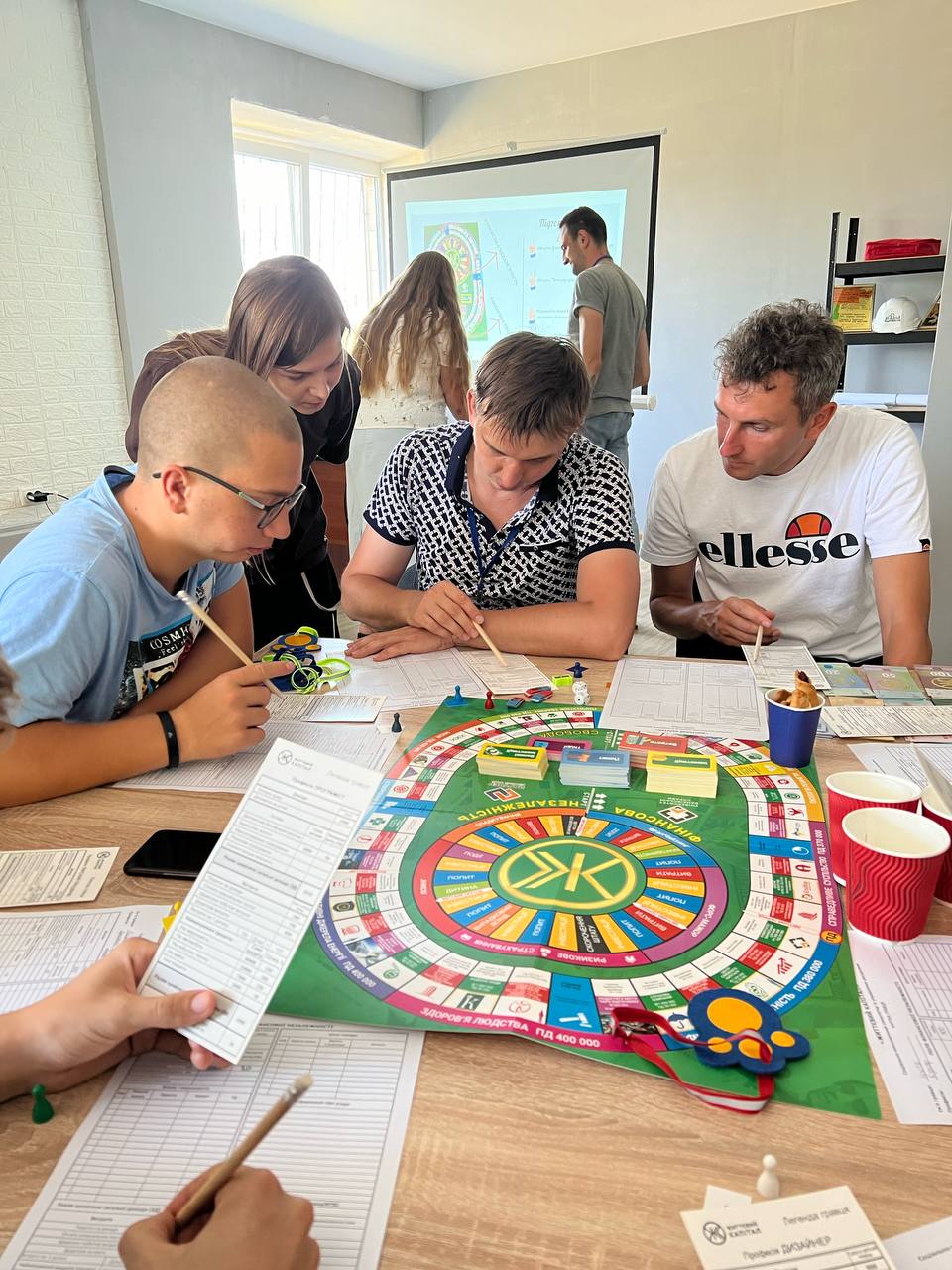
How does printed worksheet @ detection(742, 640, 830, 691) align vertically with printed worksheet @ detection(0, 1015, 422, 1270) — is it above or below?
above

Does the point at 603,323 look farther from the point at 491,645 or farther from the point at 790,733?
the point at 790,733

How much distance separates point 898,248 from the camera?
13.7 feet

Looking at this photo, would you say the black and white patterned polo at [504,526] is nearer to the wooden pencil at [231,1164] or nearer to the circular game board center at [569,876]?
the circular game board center at [569,876]

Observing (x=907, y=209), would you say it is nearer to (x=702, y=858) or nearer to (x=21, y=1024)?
(x=702, y=858)

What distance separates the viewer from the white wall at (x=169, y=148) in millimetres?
3977

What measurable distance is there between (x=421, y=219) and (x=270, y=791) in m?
5.66

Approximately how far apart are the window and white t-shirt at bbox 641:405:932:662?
356cm

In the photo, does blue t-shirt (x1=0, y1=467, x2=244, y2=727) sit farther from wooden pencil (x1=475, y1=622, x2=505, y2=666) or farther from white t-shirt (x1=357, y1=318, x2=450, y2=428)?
white t-shirt (x1=357, y1=318, x2=450, y2=428)

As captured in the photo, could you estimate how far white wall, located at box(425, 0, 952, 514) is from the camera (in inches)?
168

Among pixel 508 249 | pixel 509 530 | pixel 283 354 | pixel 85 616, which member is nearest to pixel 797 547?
pixel 509 530

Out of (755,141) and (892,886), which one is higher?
(755,141)

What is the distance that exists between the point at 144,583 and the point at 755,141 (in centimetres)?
465

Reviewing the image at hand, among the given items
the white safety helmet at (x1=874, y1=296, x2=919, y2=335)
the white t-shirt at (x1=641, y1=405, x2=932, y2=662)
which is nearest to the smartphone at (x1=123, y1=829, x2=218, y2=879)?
the white t-shirt at (x1=641, y1=405, x2=932, y2=662)

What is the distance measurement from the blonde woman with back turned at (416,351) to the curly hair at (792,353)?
2020 millimetres
